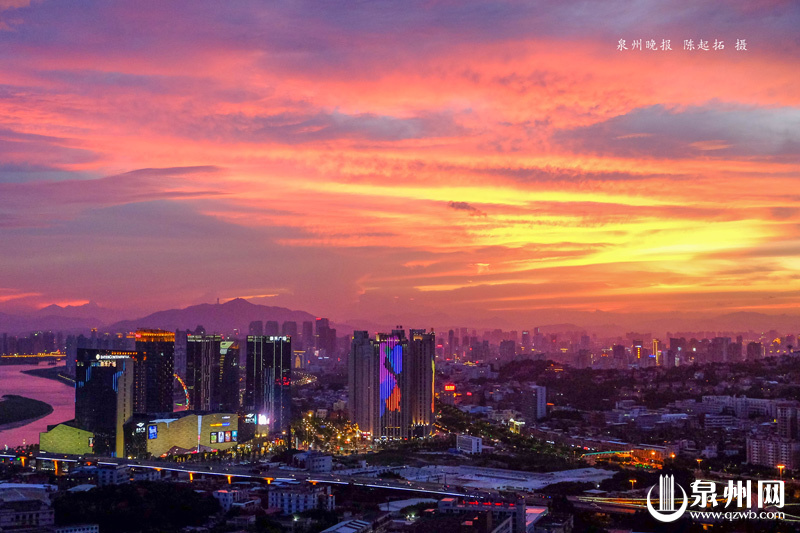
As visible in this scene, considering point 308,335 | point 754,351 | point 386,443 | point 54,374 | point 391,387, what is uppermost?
point 308,335

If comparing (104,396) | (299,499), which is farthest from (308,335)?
(299,499)

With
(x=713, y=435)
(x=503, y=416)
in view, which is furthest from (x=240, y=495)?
(x=503, y=416)

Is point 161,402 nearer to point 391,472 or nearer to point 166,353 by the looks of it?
point 166,353

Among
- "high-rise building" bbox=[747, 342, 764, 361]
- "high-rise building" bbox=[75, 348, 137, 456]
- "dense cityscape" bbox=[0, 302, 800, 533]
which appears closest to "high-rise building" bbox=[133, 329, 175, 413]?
"dense cityscape" bbox=[0, 302, 800, 533]

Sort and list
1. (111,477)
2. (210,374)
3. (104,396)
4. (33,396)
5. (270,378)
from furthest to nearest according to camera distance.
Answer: (33,396) < (210,374) < (270,378) < (104,396) < (111,477)

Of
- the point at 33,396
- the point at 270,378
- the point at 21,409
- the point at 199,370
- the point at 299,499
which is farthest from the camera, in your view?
the point at 33,396

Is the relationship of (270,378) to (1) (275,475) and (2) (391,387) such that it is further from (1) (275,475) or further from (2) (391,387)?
(1) (275,475)
